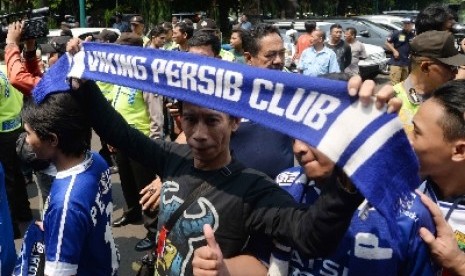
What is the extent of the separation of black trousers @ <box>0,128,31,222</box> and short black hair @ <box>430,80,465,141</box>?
3987 millimetres

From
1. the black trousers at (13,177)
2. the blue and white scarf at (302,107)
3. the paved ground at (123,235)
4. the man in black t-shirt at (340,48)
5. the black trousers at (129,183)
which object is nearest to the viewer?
the blue and white scarf at (302,107)

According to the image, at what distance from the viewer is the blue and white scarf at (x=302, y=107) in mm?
1358

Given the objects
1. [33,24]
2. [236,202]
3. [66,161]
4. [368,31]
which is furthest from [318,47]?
[368,31]

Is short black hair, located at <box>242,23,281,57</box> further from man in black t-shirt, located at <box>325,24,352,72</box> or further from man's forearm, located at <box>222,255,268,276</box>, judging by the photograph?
man in black t-shirt, located at <box>325,24,352,72</box>

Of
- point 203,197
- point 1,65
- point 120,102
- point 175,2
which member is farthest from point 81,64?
point 175,2

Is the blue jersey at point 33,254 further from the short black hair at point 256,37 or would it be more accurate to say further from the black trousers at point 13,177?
the black trousers at point 13,177

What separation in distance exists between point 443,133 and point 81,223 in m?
1.29

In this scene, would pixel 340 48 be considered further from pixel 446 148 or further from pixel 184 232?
pixel 184 232

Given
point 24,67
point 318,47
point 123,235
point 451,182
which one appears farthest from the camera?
point 318,47

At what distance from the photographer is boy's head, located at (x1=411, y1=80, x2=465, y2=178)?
5.92ft

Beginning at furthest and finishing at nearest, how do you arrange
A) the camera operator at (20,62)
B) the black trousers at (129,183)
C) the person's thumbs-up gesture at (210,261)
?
the black trousers at (129,183) < the camera operator at (20,62) < the person's thumbs-up gesture at (210,261)

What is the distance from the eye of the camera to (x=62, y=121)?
2.10 metres

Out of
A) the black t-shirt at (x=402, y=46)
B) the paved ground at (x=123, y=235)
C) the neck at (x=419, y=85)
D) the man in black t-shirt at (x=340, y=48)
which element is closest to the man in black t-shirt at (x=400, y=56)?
the black t-shirt at (x=402, y=46)

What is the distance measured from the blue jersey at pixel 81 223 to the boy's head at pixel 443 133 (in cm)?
119
